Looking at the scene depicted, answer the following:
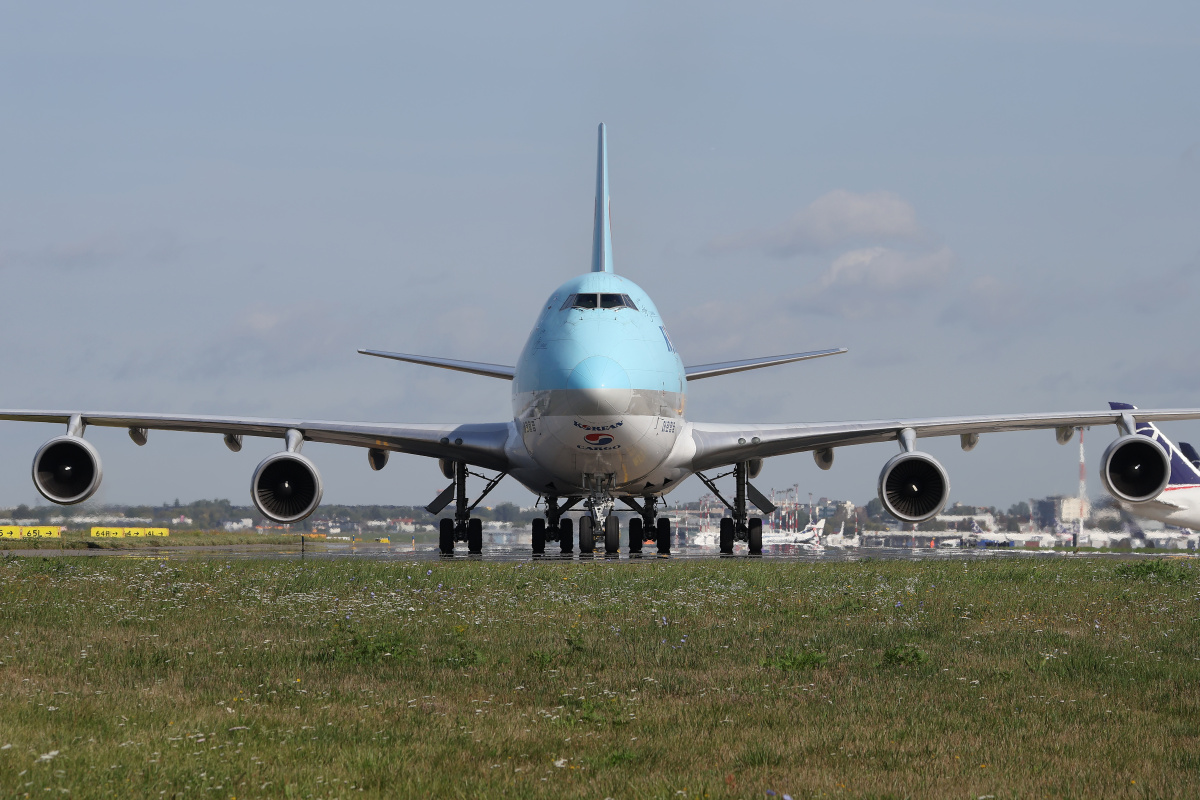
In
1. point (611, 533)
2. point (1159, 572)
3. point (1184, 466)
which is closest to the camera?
point (1159, 572)

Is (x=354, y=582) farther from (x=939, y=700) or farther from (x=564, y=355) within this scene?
(x=939, y=700)

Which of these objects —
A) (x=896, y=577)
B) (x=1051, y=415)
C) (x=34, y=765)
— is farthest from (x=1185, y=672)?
(x=1051, y=415)

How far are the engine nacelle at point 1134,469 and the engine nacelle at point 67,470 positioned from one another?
67.3 feet

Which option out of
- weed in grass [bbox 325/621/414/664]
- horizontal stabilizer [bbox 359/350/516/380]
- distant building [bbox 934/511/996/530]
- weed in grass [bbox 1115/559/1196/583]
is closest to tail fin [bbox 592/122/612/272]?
horizontal stabilizer [bbox 359/350/516/380]

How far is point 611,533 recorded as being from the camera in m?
24.6

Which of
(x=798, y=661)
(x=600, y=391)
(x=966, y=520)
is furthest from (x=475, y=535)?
(x=966, y=520)

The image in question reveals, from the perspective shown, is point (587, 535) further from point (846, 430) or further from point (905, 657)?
point (905, 657)

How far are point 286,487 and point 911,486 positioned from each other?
41.4 feet

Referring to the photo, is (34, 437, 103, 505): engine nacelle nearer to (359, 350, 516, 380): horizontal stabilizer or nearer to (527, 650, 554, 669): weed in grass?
(359, 350, 516, 380): horizontal stabilizer

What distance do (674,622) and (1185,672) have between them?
Result: 470cm

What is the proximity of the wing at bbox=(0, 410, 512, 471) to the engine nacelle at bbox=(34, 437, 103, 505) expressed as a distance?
2.39ft

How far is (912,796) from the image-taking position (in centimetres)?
522

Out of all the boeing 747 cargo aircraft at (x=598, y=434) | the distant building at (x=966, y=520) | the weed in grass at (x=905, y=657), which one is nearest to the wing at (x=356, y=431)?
the boeing 747 cargo aircraft at (x=598, y=434)

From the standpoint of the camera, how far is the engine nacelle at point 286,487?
23.3m
